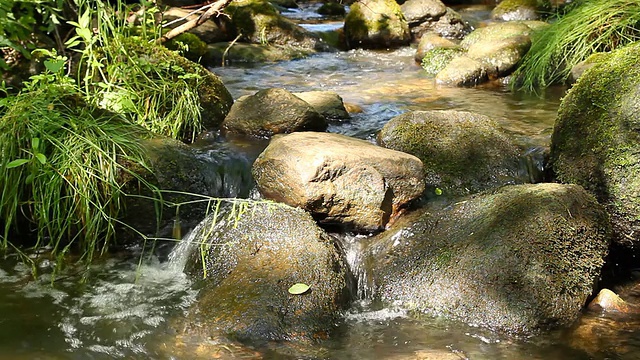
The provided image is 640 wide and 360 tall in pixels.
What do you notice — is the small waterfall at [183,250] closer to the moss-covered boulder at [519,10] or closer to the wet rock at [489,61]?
the wet rock at [489,61]

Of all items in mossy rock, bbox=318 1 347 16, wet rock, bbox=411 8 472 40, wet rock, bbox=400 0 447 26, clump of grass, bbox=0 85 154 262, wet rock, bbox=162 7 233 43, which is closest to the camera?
clump of grass, bbox=0 85 154 262

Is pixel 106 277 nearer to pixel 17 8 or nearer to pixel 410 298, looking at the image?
pixel 410 298

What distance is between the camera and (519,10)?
36.4ft

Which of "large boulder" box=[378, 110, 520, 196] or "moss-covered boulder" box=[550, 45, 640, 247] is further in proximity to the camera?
"large boulder" box=[378, 110, 520, 196]

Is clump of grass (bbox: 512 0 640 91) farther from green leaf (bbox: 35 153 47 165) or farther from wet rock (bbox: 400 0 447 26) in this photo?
green leaf (bbox: 35 153 47 165)

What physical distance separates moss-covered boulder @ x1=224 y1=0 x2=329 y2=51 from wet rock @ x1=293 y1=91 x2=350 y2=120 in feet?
12.9

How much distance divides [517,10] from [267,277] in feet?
31.0

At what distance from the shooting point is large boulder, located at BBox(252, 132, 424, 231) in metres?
3.63

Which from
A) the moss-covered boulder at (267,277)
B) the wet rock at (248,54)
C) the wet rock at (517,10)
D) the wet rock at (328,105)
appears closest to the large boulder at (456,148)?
the wet rock at (328,105)

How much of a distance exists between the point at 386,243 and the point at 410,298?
0.45 meters

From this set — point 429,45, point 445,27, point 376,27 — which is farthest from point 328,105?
point 445,27

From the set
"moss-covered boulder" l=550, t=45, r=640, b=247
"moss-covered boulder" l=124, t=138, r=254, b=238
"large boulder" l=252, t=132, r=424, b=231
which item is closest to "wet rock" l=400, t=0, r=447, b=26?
"moss-covered boulder" l=550, t=45, r=640, b=247

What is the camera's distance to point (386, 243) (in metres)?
3.75

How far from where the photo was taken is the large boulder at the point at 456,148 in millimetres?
4281
